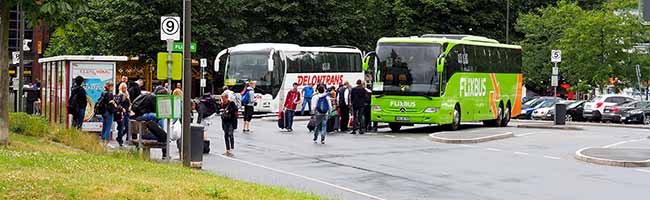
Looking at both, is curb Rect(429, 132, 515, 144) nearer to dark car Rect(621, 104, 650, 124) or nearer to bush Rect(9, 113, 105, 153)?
bush Rect(9, 113, 105, 153)

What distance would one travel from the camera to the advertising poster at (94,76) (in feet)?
83.3

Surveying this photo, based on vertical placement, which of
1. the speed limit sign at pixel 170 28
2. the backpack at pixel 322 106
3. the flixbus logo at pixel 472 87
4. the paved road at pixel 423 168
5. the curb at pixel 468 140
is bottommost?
the paved road at pixel 423 168

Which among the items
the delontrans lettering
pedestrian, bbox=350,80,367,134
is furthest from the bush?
the delontrans lettering

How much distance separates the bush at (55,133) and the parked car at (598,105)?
31921mm

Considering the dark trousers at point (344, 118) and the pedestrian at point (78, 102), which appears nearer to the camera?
the pedestrian at point (78, 102)

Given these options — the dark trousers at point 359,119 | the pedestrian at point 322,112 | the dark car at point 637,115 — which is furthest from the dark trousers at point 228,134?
the dark car at point 637,115

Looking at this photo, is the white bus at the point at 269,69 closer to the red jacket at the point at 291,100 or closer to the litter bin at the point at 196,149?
the red jacket at the point at 291,100

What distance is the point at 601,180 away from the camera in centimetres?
1780

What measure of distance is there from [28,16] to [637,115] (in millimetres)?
36474

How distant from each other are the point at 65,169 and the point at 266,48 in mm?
32149

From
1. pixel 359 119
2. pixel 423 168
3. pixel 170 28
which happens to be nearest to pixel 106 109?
pixel 170 28

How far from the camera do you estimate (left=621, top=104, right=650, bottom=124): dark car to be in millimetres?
47750

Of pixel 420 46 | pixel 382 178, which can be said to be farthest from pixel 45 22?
pixel 420 46

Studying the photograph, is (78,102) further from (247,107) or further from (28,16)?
(247,107)
